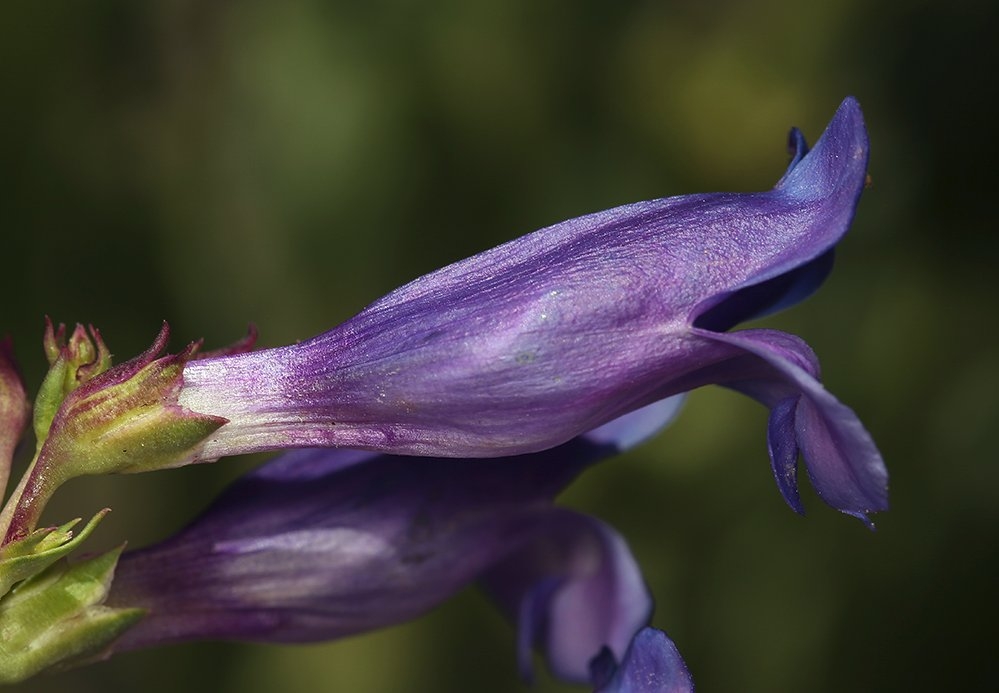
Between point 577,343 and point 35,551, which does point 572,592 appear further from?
point 35,551

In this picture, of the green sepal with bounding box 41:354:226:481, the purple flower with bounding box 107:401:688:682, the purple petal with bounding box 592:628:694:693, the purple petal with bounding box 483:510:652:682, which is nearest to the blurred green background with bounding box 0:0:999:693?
the purple petal with bounding box 483:510:652:682

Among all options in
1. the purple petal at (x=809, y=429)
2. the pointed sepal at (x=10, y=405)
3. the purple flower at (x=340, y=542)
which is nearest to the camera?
the purple petal at (x=809, y=429)

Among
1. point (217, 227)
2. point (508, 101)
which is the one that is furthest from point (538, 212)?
point (217, 227)

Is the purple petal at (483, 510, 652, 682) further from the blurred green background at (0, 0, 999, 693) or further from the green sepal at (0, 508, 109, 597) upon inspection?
the blurred green background at (0, 0, 999, 693)

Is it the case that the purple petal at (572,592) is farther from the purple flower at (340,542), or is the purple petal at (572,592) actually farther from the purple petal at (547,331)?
the purple petal at (547,331)

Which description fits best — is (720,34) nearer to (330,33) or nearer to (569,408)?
(330,33)

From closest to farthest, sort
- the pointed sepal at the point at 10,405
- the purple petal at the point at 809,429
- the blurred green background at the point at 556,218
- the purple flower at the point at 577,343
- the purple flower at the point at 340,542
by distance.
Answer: the purple petal at the point at 809,429
the purple flower at the point at 577,343
the pointed sepal at the point at 10,405
the purple flower at the point at 340,542
the blurred green background at the point at 556,218

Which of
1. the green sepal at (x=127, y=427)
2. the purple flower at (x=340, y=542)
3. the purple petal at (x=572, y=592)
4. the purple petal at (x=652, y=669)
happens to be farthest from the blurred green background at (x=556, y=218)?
the green sepal at (x=127, y=427)
